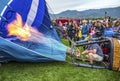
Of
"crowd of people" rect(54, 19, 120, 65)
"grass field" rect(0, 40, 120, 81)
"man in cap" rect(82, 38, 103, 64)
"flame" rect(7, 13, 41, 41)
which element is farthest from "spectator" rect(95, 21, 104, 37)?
"flame" rect(7, 13, 41, 41)

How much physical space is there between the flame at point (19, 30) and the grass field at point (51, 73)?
2.88 feet

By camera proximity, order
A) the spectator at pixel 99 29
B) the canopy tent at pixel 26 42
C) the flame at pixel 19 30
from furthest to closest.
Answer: the spectator at pixel 99 29
the flame at pixel 19 30
the canopy tent at pixel 26 42

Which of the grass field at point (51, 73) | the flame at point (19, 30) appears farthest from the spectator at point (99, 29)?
the flame at point (19, 30)

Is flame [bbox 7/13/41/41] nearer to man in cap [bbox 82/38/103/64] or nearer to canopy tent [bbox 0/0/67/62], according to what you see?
canopy tent [bbox 0/0/67/62]

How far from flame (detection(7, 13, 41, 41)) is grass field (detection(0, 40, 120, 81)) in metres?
0.88

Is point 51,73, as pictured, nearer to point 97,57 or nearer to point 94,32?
point 97,57

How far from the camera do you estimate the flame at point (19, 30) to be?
28.2 feet

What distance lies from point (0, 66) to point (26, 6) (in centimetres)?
211

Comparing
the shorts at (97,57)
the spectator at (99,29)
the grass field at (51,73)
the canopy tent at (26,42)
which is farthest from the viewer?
the spectator at (99,29)

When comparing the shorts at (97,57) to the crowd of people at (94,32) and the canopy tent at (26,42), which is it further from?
the canopy tent at (26,42)

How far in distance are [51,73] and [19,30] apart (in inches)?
60.3

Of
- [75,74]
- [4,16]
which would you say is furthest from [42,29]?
Answer: [75,74]

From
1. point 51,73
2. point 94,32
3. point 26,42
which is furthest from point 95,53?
point 94,32

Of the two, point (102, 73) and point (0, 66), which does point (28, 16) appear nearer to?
point (0, 66)
